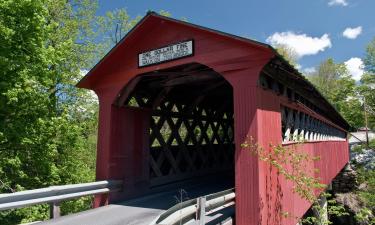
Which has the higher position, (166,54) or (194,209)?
(166,54)

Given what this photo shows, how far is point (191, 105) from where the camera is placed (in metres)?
9.98

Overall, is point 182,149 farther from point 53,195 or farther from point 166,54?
point 53,195

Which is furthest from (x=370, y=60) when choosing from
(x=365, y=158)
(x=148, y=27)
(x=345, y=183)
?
(x=148, y=27)

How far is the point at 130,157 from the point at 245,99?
11.2ft

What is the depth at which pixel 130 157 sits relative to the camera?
7.32 metres

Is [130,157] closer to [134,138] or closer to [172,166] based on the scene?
[134,138]

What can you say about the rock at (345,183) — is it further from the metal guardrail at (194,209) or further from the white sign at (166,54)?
the white sign at (166,54)

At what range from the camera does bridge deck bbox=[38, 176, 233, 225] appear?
4887mm

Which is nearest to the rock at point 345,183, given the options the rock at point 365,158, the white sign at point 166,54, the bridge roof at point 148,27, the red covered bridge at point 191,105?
the rock at point 365,158

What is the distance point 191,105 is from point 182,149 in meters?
1.55

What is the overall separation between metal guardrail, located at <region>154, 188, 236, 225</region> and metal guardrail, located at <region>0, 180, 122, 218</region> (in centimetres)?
240

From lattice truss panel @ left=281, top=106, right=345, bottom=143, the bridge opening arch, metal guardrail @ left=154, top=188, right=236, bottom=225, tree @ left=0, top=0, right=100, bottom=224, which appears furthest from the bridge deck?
tree @ left=0, top=0, right=100, bottom=224

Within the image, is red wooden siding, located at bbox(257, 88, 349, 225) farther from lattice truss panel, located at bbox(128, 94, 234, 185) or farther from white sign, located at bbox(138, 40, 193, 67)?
lattice truss panel, located at bbox(128, 94, 234, 185)

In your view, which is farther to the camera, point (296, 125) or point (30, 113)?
point (30, 113)
